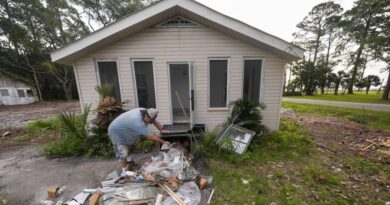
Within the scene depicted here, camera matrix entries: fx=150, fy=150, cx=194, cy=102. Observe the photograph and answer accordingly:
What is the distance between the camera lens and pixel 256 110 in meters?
4.42

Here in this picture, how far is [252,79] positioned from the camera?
470 centimetres

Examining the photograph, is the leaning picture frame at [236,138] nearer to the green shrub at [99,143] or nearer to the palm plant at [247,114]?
the palm plant at [247,114]

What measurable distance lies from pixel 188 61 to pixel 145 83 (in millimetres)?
1508

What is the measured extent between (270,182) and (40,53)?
70.3ft

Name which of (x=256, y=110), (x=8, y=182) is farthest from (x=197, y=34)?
(x=8, y=182)

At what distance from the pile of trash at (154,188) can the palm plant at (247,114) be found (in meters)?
1.98

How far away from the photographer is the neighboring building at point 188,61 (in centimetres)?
401

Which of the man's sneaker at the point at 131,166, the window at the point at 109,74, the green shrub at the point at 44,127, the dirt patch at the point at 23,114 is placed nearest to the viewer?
the man's sneaker at the point at 131,166

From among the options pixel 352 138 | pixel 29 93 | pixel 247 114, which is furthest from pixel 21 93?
pixel 352 138

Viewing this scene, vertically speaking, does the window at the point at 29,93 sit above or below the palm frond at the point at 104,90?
below

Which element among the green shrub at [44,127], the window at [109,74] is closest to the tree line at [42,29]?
the green shrub at [44,127]

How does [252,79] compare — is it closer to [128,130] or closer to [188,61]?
[188,61]

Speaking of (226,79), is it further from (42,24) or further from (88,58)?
(42,24)

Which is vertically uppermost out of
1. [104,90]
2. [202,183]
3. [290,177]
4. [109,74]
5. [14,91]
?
[109,74]
